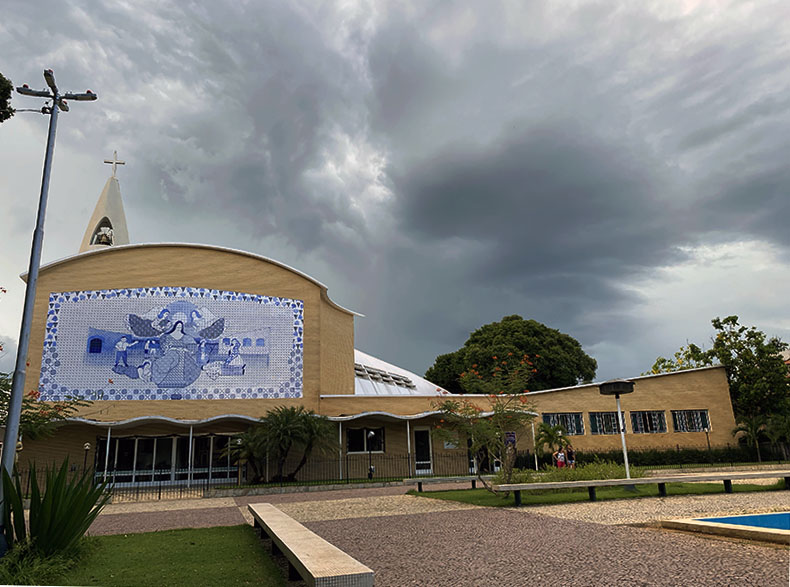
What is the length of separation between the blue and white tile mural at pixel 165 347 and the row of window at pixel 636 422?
14328 mm

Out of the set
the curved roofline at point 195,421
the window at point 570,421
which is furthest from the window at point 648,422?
the curved roofline at point 195,421

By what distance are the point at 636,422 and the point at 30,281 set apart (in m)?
29.7

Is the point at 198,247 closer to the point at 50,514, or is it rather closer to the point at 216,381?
the point at 216,381

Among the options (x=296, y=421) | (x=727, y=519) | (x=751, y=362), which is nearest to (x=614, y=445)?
(x=751, y=362)

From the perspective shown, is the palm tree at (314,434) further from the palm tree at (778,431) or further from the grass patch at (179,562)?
the palm tree at (778,431)

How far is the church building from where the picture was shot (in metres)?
26.4

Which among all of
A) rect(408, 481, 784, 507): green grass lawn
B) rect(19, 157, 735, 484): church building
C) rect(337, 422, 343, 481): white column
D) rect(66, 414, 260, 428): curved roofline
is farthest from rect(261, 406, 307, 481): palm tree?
rect(408, 481, 784, 507): green grass lawn

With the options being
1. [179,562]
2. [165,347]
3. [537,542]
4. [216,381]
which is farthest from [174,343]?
[537,542]

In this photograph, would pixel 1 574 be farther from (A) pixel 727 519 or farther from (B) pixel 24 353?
(A) pixel 727 519

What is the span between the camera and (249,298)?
29.0 metres

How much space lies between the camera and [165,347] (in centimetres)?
2706

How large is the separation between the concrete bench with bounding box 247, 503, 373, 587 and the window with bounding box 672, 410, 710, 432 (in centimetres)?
2858

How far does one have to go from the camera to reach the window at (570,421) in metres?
30.2

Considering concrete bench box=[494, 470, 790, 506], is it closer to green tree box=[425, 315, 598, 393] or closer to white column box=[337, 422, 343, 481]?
white column box=[337, 422, 343, 481]
